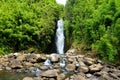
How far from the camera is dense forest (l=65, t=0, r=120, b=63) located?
26250 millimetres

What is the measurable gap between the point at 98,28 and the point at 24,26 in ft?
41.6

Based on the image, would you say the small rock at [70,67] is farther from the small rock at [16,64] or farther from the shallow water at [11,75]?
the small rock at [16,64]

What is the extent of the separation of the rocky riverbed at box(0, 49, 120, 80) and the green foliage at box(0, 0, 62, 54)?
1159 cm

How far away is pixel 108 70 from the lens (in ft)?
74.9

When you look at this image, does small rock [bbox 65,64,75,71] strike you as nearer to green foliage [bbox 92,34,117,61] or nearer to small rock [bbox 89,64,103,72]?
small rock [bbox 89,64,103,72]

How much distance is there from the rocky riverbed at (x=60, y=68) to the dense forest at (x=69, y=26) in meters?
2.97

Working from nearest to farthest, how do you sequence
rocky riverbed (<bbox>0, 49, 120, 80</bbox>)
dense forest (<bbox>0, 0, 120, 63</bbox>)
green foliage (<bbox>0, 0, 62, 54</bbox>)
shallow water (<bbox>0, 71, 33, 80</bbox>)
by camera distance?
1. rocky riverbed (<bbox>0, 49, 120, 80</bbox>)
2. shallow water (<bbox>0, 71, 33, 80</bbox>)
3. dense forest (<bbox>0, 0, 120, 63</bbox>)
4. green foliage (<bbox>0, 0, 62, 54</bbox>)

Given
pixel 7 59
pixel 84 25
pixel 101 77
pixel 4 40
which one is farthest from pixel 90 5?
pixel 101 77

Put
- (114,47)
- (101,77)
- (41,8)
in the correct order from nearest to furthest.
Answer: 1. (101,77)
2. (114,47)
3. (41,8)

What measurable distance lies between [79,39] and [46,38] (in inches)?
295

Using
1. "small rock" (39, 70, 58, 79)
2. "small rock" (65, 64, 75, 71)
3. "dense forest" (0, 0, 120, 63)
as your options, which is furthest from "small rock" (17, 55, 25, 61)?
"dense forest" (0, 0, 120, 63)

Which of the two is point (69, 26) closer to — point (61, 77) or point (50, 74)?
point (50, 74)

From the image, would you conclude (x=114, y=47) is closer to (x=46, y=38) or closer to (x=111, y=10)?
(x=111, y=10)

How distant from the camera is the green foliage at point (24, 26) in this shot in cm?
3809
